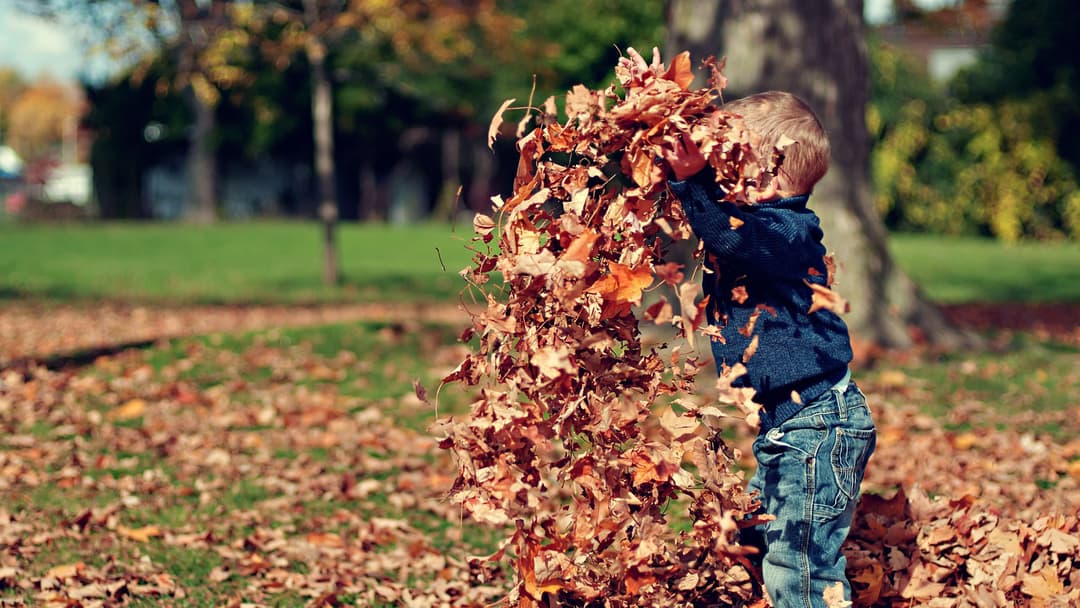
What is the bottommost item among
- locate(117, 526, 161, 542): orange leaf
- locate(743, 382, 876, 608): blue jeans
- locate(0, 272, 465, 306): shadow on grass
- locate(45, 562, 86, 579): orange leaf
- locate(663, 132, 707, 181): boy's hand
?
locate(0, 272, 465, 306): shadow on grass

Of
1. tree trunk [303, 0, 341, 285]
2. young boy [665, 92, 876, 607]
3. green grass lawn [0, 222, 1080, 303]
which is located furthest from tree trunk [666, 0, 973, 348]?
tree trunk [303, 0, 341, 285]

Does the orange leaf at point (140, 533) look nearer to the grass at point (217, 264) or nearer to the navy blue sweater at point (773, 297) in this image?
the navy blue sweater at point (773, 297)

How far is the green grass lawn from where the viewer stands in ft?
50.1

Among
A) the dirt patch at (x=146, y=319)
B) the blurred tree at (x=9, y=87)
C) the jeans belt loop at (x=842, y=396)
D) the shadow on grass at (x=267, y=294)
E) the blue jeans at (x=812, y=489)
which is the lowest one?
the shadow on grass at (x=267, y=294)

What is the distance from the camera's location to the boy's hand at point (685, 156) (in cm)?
269

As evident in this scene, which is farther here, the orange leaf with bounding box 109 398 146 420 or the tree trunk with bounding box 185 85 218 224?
the tree trunk with bounding box 185 85 218 224

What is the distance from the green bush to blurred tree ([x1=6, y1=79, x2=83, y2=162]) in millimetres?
104108

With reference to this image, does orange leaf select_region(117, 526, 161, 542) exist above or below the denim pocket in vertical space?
below

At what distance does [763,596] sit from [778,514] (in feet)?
1.19

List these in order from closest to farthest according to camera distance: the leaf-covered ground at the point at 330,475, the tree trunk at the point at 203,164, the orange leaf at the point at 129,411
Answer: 1. the leaf-covered ground at the point at 330,475
2. the orange leaf at the point at 129,411
3. the tree trunk at the point at 203,164

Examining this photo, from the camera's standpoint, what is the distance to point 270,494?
5.45 meters

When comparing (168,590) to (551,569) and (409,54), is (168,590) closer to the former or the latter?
(551,569)

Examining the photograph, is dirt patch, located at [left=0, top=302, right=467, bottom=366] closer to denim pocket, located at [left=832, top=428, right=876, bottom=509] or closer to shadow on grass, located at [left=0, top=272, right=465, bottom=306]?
shadow on grass, located at [left=0, top=272, right=465, bottom=306]

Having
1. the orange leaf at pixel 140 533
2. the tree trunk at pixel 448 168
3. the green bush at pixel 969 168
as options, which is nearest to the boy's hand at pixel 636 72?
the orange leaf at pixel 140 533
